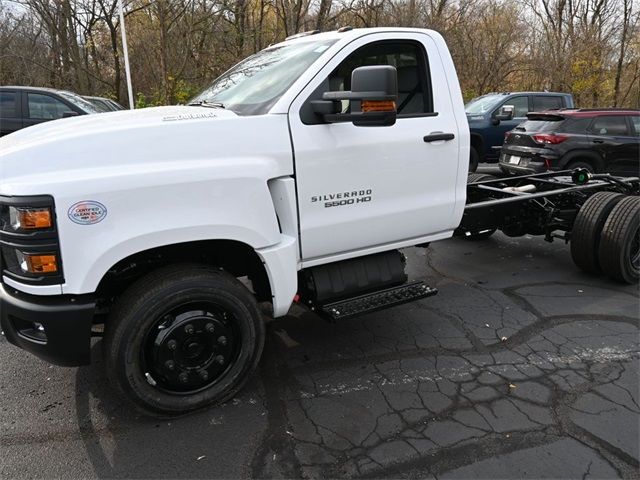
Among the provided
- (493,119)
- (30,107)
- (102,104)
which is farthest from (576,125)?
A: (30,107)

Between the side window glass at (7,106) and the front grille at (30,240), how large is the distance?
8.50m

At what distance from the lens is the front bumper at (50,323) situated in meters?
2.46

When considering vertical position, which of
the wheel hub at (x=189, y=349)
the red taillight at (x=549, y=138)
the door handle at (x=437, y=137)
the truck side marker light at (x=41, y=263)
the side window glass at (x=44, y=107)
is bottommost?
the wheel hub at (x=189, y=349)

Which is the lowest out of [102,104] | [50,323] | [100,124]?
[50,323]

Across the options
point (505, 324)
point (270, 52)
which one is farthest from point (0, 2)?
point (505, 324)

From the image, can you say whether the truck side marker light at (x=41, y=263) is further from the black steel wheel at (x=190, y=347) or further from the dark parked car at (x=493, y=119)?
the dark parked car at (x=493, y=119)

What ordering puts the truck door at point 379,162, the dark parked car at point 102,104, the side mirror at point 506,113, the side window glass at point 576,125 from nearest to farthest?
the truck door at point 379,162 → the side window glass at point 576,125 → the dark parked car at point 102,104 → the side mirror at point 506,113

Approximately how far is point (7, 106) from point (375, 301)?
915 centimetres

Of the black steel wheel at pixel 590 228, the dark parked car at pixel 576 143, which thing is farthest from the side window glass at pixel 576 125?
the black steel wheel at pixel 590 228

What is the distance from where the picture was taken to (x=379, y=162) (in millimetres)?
3361

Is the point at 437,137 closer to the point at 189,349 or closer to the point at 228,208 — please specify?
the point at 228,208

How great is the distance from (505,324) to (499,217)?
1279 millimetres

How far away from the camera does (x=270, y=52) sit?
3.91m

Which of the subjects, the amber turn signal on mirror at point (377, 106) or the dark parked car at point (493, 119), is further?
the dark parked car at point (493, 119)
